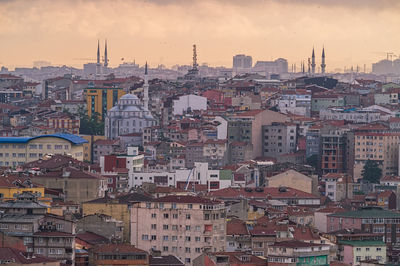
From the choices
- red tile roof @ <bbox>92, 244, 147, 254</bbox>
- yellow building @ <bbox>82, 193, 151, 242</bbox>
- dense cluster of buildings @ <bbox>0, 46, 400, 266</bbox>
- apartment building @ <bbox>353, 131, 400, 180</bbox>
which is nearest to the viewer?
red tile roof @ <bbox>92, 244, 147, 254</bbox>

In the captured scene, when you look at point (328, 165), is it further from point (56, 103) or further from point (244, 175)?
point (56, 103)

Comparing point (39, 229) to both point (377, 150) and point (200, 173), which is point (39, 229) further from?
point (377, 150)

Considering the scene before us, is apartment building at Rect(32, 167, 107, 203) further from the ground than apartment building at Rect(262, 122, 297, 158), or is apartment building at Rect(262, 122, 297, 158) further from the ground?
apartment building at Rect(262, 122, 297, 158)

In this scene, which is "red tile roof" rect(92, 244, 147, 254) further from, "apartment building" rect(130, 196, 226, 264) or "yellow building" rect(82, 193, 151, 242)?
"yellow building" rect(82, 193, 151, 242)

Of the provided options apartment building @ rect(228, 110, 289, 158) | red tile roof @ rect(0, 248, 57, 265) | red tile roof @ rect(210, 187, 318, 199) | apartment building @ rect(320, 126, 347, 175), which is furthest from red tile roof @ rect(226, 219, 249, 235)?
apartment building @ rect(228, 110, 289, 158)

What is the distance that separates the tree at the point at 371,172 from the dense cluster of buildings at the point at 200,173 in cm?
12

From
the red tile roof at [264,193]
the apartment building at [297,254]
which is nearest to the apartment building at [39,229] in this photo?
the apartment building at [297,254]

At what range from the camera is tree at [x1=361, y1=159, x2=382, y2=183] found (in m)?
92.0

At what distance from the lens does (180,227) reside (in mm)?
55094

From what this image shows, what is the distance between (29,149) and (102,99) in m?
42.8

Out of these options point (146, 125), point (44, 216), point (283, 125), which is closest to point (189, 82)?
point (146, 125)

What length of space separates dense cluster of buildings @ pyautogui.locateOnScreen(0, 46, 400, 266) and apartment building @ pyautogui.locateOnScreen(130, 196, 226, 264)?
0.04 metres

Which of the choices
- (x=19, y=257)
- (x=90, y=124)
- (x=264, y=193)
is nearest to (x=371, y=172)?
(x=264, y=193)

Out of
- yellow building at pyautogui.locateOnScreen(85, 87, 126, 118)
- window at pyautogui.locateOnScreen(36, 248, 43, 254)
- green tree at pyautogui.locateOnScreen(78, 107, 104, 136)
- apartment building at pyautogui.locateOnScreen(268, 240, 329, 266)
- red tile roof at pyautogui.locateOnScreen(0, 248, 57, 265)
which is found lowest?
apartment building at pyautogui.locateOnScreen(268, 240, 329, 266)
